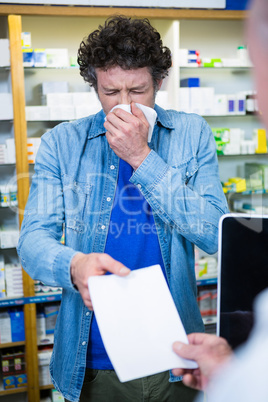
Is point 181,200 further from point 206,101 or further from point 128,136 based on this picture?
point 206,101

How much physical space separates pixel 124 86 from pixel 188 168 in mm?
403

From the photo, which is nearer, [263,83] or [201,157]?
[263,83]

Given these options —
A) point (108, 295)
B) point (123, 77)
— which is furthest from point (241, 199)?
point (108, 295)

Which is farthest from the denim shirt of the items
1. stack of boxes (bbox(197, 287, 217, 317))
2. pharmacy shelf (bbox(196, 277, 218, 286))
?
stack of boxes (bbox(197, 287, 217, 317))

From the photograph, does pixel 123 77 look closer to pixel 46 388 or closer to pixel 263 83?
pixel 263 83

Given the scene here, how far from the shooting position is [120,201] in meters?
1.69

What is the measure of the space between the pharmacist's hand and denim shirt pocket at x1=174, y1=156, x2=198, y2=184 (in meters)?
0.64

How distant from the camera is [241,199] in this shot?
416cm

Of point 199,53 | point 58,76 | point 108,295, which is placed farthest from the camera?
point 199,53

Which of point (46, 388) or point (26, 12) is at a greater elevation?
point (26, 12)

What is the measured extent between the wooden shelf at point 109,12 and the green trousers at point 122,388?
2522 millimetres

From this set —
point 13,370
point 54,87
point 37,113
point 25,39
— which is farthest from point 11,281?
point 25,39

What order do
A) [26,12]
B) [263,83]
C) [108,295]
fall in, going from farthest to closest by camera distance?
1. [26,12]
2. [108,295]
3. [263,83]

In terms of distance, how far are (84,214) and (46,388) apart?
2488 mm
